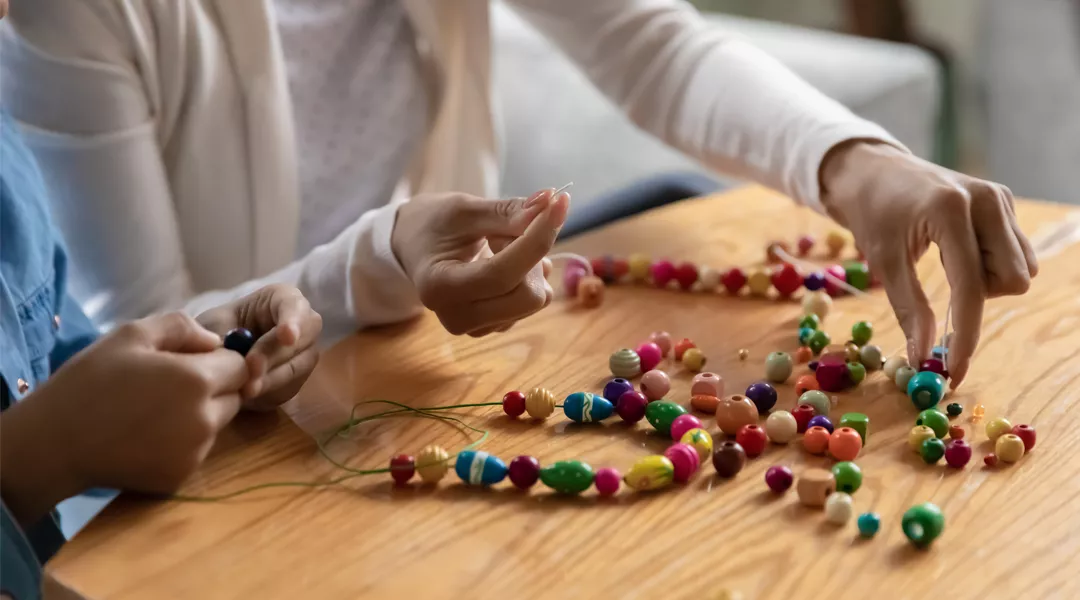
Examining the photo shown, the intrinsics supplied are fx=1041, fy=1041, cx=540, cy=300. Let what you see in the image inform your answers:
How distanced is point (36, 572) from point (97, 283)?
0.44m

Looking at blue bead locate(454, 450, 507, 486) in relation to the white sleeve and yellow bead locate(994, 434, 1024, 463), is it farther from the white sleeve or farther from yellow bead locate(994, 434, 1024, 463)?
the white sleeve

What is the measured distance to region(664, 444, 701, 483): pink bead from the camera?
62 centimetres

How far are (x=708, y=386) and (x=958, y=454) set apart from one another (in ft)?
0.56

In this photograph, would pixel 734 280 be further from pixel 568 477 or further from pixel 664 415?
pixel 568 477

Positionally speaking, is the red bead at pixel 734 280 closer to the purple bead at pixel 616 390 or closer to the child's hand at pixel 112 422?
the purple bead at pixel 616 390

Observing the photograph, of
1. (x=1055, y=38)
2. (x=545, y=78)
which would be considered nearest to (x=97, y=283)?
(x=545, y=78)

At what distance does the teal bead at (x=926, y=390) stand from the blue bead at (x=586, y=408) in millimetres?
209

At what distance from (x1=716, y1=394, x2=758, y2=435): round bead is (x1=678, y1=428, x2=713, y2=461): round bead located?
0.03m

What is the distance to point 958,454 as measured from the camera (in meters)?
0.62

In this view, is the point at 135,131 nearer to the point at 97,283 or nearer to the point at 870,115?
the point at 97,283

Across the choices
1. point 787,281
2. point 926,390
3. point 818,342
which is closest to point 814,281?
point 787,281

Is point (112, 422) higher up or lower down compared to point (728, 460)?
higher up

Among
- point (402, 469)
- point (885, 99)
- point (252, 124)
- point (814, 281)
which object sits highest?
point (252, 124)

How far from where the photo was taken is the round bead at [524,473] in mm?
613
